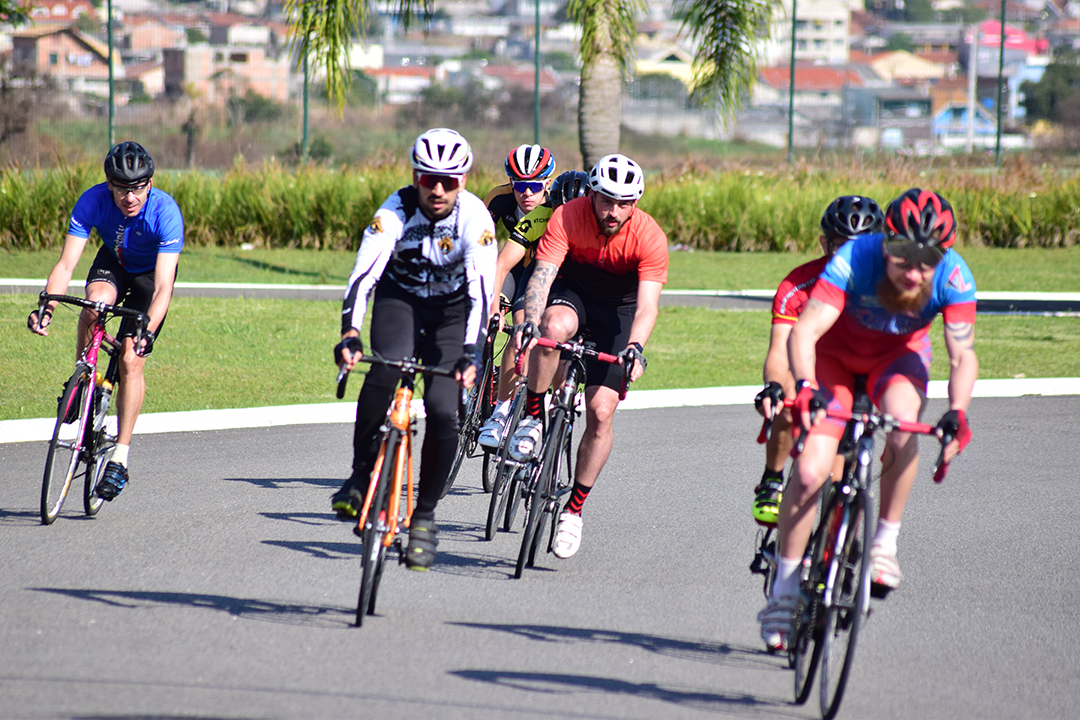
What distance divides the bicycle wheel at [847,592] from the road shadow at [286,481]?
13.6 ft

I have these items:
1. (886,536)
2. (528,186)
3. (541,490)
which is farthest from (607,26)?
(886,536)

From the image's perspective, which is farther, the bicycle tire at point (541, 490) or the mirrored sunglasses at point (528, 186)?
the mirrored sunglasses at point (528, 186)

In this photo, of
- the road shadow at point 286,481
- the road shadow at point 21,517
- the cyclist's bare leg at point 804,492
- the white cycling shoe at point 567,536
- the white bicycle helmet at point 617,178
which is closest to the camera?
the cyclist's bare leg at point 804,492

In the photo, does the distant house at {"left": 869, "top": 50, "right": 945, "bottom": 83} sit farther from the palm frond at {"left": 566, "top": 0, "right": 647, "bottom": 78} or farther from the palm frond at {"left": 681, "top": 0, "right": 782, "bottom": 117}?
the palm frond at {"left": 566, "top": 0, "right": 647, "bottom": 78}

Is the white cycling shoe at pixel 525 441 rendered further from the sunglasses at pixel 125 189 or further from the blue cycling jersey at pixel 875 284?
the sunglasses at pixel 125 189

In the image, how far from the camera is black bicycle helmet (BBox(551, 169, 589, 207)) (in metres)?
8.41

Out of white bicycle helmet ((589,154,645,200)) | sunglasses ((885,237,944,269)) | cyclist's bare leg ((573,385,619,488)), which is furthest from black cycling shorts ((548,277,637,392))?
sunglasses ((885,237,944,269))

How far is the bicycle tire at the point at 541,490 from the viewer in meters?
6.47

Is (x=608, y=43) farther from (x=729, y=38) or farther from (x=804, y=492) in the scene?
(x=804, y=492)

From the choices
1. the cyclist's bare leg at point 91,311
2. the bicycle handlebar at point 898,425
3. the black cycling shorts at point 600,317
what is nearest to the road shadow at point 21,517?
the cyclist's bare leg at point 91,311

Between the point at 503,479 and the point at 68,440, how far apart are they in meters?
2.40

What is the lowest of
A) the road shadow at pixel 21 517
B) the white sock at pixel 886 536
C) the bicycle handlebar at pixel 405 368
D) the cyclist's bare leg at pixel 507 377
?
the road shadow at pixel 21 517

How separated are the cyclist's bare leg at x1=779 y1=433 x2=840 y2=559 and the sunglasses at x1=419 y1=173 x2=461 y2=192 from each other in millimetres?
1988

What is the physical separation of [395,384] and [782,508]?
178 centimetres
